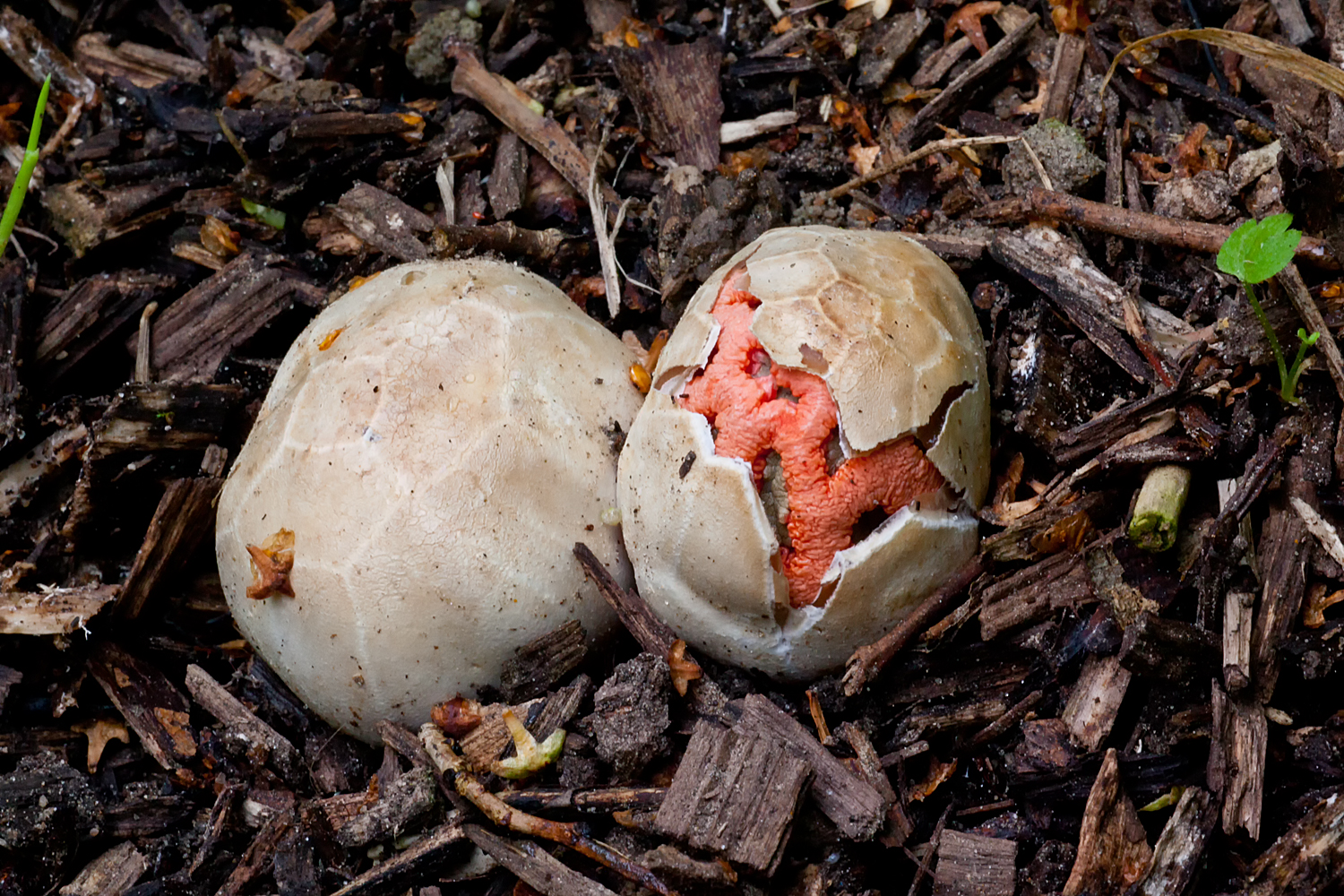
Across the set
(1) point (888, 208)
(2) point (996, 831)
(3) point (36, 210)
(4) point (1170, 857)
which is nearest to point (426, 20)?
(3) point (36, 210)

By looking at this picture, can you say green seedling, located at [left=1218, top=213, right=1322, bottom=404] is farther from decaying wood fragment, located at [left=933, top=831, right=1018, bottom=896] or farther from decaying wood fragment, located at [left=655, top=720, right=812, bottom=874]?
decaying wood fragment, located at [left=655, top=720, right=812, bottom=874]

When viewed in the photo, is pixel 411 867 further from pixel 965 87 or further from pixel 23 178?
pixel 965 87

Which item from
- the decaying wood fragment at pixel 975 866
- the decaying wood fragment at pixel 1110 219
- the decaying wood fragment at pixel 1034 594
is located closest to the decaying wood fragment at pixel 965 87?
the decaying wood fragment at pixel 1110 219

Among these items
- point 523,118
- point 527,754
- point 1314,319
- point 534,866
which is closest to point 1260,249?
point 1314,319

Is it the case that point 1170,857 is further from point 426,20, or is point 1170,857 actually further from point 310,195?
point 426,20

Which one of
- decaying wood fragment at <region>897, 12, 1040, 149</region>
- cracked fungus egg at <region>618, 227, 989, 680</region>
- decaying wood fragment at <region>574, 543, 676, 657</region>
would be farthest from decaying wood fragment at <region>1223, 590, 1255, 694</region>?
decaying wood fragment at <region>897, 12, 1040, 149</region>
